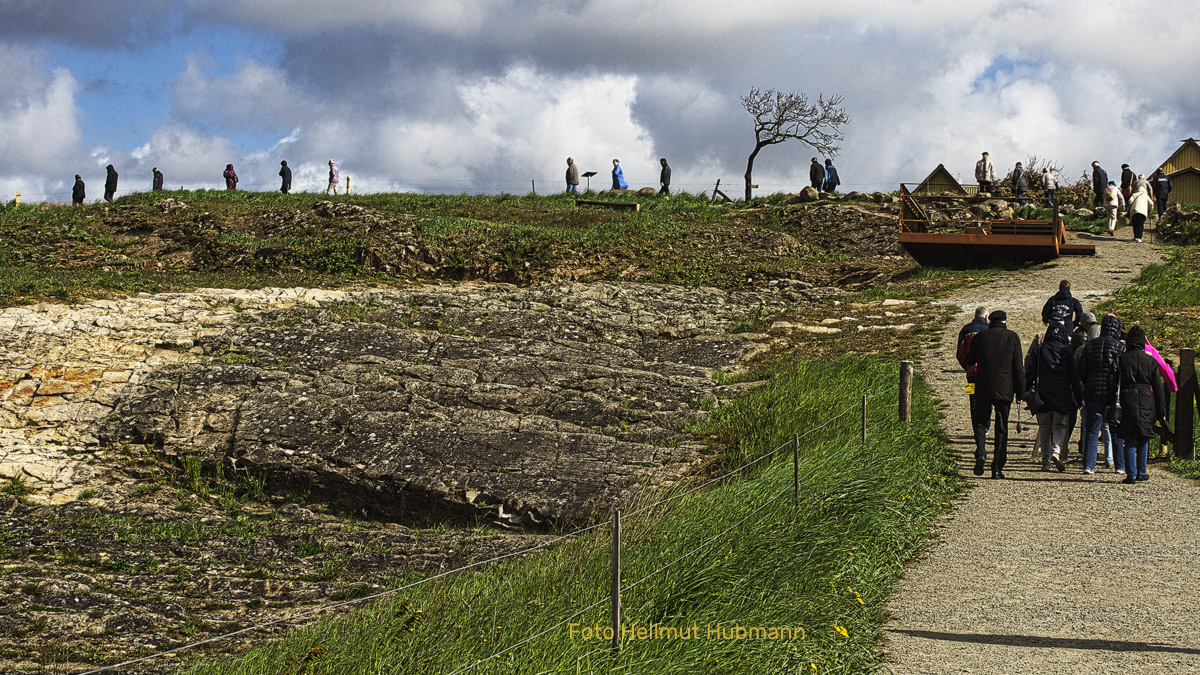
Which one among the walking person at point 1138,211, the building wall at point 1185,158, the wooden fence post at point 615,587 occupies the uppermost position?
the building wall at point 1185,158

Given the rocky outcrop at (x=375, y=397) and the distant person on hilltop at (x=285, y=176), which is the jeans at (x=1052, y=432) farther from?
the distant person on hilltop at (x=285, y=176)

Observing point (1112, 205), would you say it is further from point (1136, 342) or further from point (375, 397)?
point (375, 397)

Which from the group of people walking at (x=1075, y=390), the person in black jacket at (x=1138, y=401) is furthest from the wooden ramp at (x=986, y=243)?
the person in black jacket at (x=1138, y=401)

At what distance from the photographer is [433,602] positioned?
23.1 ft

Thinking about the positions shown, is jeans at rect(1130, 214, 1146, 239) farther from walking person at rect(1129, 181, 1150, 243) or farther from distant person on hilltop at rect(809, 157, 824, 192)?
distant person on hilltop at rect(809, 157, 824, 192)

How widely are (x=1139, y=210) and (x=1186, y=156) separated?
25505mm

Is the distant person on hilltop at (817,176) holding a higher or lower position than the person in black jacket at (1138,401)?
higher

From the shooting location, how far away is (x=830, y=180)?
39156 millimetres

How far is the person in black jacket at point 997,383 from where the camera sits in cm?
1124

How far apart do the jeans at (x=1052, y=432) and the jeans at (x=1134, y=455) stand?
666 millimetres

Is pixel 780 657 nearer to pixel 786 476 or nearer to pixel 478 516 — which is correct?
pixel 786 476

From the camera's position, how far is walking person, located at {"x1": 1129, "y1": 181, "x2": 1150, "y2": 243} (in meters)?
30.1

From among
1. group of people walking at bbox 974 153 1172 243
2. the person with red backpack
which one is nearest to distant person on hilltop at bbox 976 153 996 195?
group of people walking at bbox 974 153 1172 243

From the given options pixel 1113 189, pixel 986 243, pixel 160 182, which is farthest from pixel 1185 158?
pixel 160 182
